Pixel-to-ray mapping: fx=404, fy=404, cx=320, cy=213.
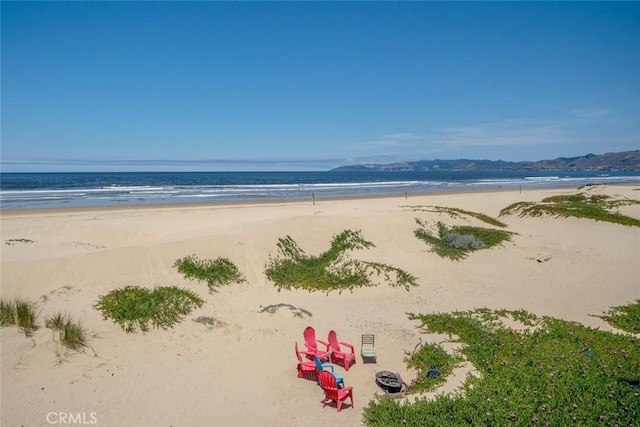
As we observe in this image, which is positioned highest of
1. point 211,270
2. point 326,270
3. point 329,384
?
point 211,270

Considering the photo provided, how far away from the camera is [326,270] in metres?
15.0

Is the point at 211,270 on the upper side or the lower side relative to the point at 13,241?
lower

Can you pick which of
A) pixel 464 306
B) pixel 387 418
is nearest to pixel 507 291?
pixel 464 306

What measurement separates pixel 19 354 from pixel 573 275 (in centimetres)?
1743

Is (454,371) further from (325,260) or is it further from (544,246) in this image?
(544,246)

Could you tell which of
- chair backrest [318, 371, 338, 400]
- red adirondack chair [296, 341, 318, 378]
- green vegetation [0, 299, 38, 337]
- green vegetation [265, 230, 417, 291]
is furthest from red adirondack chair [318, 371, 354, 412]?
green vegetation [0, 299, 38, 337]

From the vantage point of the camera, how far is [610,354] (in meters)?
8.59

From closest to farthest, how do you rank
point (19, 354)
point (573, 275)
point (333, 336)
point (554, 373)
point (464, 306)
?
point (554, 373)
point (19, 354)
point (333, 336)
point (464, 306)
point (573, 275)

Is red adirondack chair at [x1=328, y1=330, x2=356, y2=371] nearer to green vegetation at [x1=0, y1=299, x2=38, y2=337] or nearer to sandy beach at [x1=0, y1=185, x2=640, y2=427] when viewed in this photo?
sandy beach at [x1=0, y1=185, x2=640, y2=427]

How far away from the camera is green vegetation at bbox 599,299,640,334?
10661 millimetres

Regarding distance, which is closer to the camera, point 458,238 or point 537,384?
point 537,384

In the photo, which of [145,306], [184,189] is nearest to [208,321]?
[145,306]

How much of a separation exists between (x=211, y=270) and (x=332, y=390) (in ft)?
25.8

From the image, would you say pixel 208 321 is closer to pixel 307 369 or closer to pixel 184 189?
pixel 307 369
